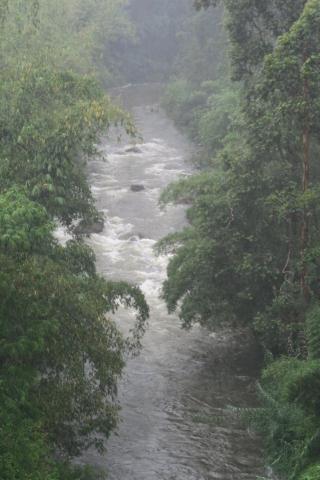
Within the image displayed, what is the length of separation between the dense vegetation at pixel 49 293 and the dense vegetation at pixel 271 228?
3.33m

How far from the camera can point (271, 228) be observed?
19.0m

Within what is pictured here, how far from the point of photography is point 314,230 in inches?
739

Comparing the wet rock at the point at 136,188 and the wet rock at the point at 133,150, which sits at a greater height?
the wet rock at the point at 133,150

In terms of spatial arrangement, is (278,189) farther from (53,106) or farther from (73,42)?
(73,42)

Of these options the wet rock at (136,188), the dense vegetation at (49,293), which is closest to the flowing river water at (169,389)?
the dense vegetation at (49,293)

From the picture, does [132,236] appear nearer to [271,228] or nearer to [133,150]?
[271,228]

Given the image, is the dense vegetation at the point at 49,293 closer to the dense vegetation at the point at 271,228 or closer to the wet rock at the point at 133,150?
the dense vegetation at the point at 271,228

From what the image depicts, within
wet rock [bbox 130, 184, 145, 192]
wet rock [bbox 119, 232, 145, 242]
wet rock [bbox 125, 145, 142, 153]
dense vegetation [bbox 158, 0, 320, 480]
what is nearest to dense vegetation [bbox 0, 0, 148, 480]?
dense vegetation [bbox 158, 0, 320, 480]

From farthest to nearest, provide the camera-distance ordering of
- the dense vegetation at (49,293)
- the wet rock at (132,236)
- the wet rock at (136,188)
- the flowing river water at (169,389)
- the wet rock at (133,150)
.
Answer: the wet rock at (133,150) < the wet rock at (136,188) < the wet rock at (132,236) < the flowing river water at (169,389) < the dense vegetation at (49,293)

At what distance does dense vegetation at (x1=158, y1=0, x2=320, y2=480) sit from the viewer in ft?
48.2

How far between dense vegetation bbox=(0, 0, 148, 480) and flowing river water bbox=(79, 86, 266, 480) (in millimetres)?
1270

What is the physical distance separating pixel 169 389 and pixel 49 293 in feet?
24.1

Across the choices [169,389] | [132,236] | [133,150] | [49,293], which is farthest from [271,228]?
[133,150]

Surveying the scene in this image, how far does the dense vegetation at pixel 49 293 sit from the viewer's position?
1035cm
